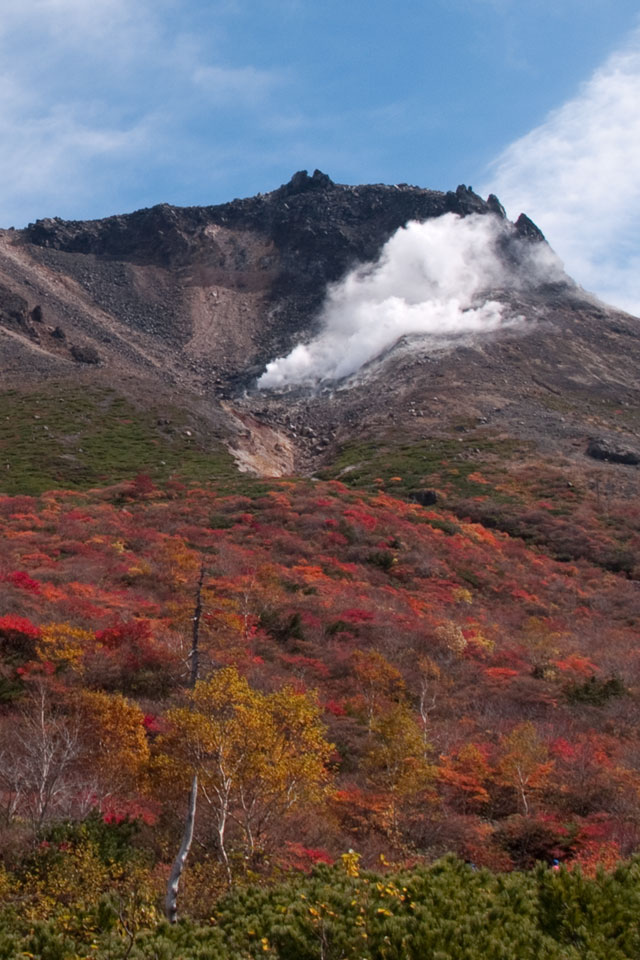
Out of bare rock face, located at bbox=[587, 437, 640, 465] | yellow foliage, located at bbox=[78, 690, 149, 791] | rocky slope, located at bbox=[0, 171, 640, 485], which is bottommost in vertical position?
yellow foliage, located at bbox=[78, 690, 149, 791]

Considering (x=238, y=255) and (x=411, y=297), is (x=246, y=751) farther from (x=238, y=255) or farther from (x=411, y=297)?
(x=238, y=255)

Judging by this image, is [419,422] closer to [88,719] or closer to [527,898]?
[88,719]

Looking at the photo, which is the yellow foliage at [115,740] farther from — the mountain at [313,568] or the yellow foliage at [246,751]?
the yellow foliage at [246,751]

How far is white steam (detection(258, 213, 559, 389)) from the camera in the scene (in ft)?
303

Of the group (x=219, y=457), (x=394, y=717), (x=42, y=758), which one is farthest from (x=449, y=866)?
(x=219, y=457)

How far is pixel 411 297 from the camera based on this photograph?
10144 cm

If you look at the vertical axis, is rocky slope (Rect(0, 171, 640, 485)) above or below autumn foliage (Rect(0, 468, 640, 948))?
above

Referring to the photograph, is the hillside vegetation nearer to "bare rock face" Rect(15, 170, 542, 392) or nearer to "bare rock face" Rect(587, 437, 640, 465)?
"bare rock face" Rect(587, 437, 640, 465)

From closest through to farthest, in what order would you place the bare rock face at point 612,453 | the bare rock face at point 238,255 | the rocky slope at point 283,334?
the bare rock face at point 612,453, the rocky slope at point 283,334, the bare rock face at point 238,255

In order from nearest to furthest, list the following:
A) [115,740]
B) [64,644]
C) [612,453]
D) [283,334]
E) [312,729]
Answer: [312,729] → [115,740] → [64,644] → [612,453] → [283,334]

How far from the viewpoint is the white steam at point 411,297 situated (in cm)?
9231

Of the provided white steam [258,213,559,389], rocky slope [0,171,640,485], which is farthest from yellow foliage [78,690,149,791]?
white steam [258,213,559,389]

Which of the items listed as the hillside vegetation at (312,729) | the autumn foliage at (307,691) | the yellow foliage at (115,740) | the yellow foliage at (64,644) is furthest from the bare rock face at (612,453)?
the yellow foliage at (115,740)

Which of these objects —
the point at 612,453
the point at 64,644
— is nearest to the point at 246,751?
the point at 64,644
